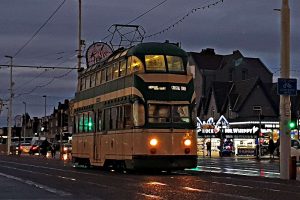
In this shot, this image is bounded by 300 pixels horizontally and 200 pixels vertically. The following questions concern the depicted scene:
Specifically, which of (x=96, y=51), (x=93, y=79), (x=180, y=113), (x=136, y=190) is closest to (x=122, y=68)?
(x=180, y=113)

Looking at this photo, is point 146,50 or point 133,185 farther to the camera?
point 146,50

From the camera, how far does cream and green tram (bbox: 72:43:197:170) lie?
84.8ft

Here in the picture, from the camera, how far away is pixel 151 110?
26156 millimetres

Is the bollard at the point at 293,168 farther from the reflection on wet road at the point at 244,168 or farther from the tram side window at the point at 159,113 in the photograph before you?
the tram side window at the point at 159,113

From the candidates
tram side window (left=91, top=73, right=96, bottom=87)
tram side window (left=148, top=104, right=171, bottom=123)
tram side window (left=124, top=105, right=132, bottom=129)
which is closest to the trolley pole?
tram side window (left=148, top=104, right=171, bottom=123)

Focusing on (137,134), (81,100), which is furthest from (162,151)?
(81,100)

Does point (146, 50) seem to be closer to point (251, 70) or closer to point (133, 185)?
point (133, 185)

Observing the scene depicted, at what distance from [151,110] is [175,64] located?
2.31 meters

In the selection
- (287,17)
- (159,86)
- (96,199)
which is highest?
(287,17)

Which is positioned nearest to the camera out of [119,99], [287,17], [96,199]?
[96,199]

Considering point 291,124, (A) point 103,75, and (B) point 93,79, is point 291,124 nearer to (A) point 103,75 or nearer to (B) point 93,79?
(A) point 103,75

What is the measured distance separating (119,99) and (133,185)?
26.6 ft

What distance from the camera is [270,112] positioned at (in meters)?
79.4

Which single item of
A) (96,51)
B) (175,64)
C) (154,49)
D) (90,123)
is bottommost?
(90,123)
